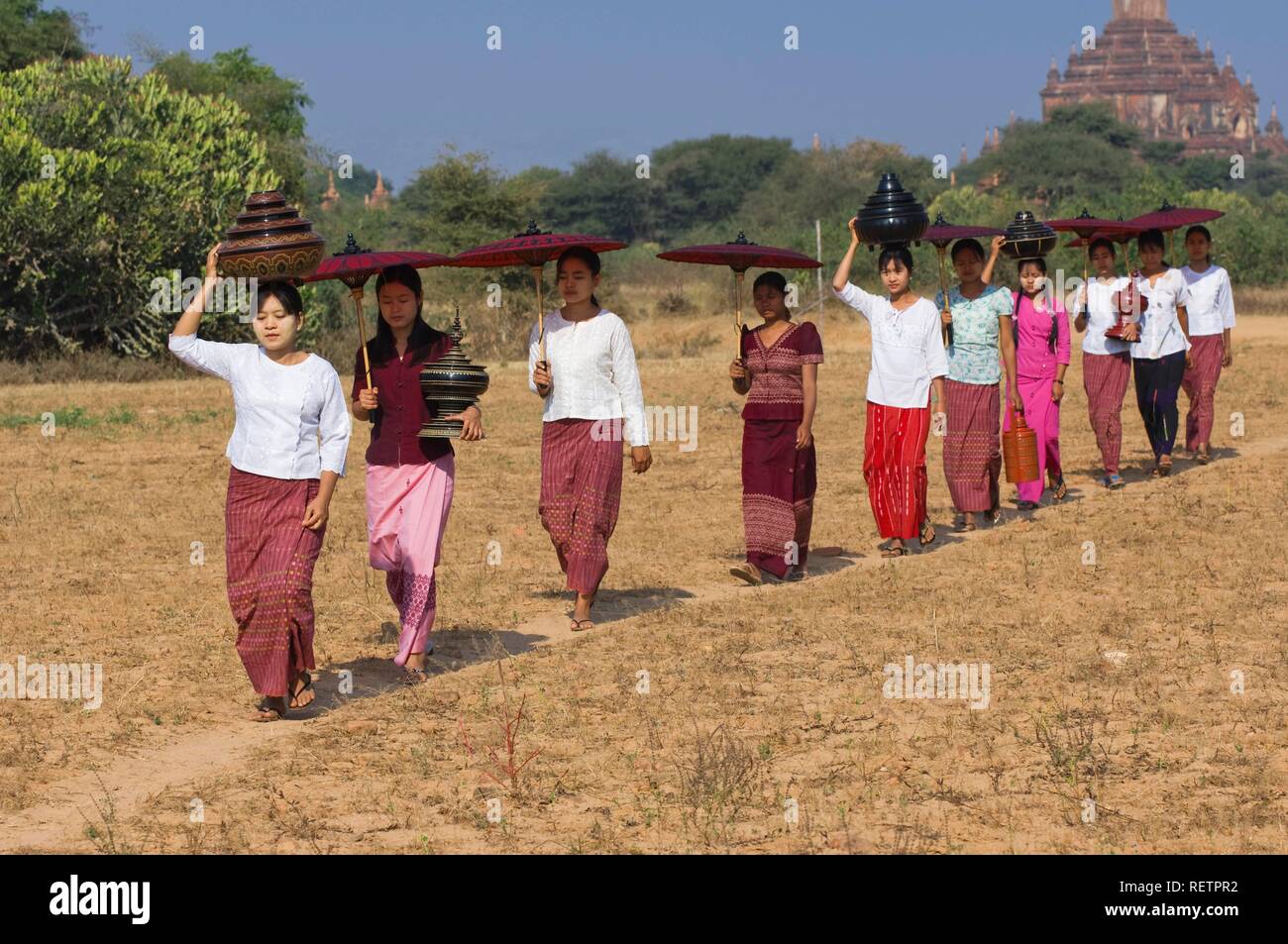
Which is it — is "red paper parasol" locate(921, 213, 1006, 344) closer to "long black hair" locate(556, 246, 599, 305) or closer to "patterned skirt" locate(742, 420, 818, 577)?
"patterned skirt" locate(742, 420, 818, 577)

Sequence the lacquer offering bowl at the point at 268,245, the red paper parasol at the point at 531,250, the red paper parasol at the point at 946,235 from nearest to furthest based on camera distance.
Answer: the lacquer offering bowl at the point at 268,245
the red paper parasol at the point at 531,250
the red paper parasol at the point at 946,235

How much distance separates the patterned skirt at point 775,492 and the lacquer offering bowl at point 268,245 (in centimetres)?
350

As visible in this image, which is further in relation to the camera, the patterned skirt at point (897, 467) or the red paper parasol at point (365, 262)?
the patterned skirt at point (897, 467)

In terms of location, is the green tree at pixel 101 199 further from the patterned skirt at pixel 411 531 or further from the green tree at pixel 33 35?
the patterned skirt at pixel 411 531

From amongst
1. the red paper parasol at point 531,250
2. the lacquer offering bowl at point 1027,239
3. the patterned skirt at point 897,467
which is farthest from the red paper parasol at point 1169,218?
the red paper parasol at point 531,250

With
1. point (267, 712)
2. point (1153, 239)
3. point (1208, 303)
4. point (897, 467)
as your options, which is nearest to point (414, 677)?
point (267, 712)

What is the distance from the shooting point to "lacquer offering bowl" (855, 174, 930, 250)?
9.64 m

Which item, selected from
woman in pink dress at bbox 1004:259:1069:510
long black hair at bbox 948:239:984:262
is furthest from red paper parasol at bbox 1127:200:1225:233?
long black hair at bbox 948:239:984:262

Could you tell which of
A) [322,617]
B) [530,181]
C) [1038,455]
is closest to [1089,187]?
[530,181]

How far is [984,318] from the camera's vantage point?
1134 cm

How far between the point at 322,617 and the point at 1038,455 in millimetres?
5032

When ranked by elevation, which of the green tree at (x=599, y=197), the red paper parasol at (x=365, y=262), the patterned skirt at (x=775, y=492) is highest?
the green tree at (x=599, y=197)

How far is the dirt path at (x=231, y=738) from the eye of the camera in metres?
5.87
